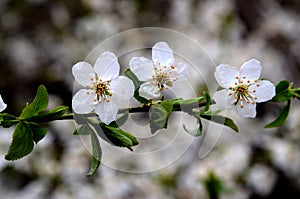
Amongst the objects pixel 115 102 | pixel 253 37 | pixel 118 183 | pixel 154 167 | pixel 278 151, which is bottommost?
pixel 118 183

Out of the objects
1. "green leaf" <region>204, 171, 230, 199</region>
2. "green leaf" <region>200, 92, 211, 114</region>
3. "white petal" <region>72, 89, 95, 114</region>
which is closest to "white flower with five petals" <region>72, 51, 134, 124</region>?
"white petal" <region>72, 89, 95, 114</region>

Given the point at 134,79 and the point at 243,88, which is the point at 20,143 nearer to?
the point at 134,79

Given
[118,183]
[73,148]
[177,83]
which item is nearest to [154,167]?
[118,183]

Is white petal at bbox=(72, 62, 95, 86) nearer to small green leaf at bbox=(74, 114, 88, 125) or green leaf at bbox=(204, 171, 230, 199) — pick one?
small green leaf at bbox=(74, 114, 88, 125)

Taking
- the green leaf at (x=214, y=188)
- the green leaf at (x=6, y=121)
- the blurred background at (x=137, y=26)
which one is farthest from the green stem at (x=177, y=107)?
the blurred background at (x=137, y=26)

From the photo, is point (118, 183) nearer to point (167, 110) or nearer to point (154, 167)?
point (154, 167)

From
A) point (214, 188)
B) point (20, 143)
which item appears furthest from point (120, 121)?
point (214, 188)
